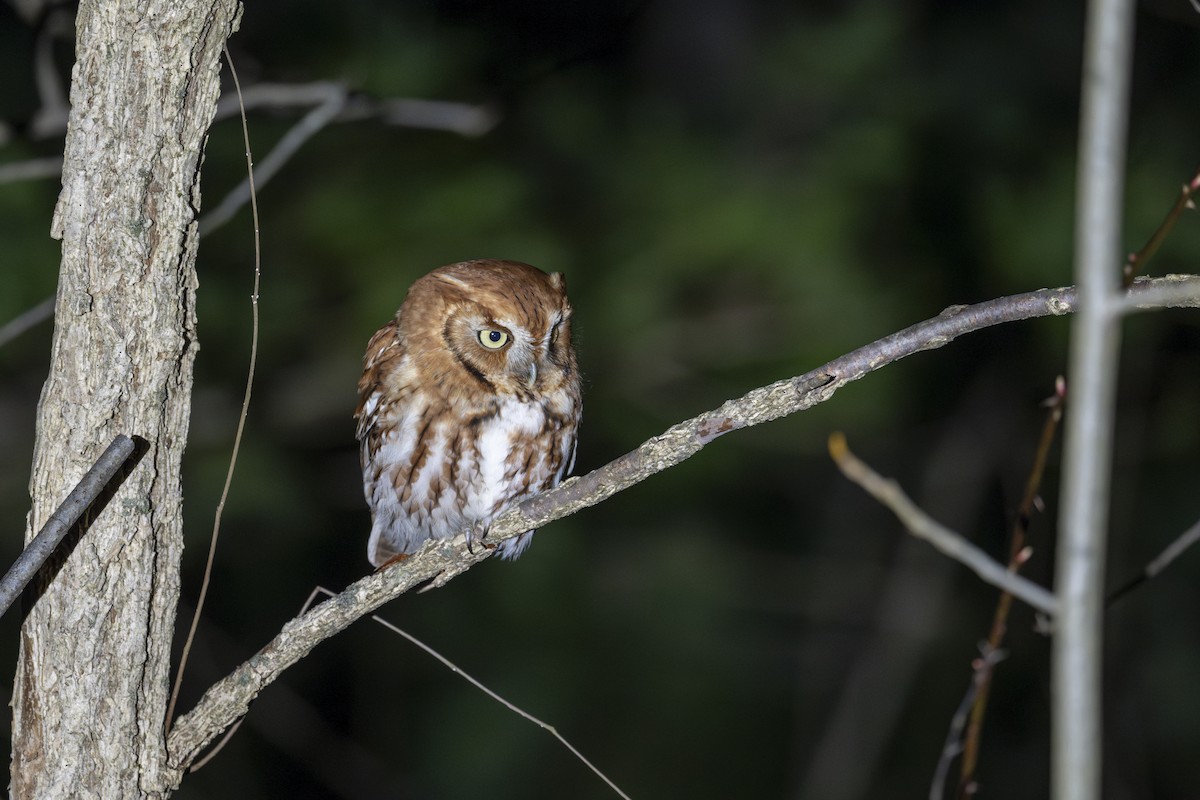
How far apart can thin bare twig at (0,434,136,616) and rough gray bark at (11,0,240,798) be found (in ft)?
0.33

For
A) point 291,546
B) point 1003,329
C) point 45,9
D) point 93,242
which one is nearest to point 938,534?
point 93,242

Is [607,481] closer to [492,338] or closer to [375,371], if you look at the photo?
[492,338]

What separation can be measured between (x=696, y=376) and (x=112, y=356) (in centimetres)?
310

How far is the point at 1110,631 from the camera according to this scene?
15.8ft

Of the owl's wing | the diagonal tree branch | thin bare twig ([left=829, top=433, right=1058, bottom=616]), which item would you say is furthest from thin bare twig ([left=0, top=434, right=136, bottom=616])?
the owl's wing

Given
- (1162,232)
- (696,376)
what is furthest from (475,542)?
(696,376)

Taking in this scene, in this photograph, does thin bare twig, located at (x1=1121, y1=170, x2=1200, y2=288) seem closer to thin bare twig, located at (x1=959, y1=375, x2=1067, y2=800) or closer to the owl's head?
thin bare twig, located at (x1=959, y1=375, x2=1067, y2=800)

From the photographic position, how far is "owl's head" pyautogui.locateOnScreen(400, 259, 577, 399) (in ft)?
7.57

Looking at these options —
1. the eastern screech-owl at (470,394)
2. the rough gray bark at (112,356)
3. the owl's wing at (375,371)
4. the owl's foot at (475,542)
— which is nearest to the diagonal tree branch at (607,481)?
the owl's foot at (475,542)

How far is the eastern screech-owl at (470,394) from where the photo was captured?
7.65 feet

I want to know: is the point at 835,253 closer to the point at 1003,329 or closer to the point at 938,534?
the point at 1003,329

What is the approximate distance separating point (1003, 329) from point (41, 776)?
171 inches

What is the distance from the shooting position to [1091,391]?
682 millimetres

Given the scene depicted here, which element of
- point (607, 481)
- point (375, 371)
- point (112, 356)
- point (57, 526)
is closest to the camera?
point (57, 526)
